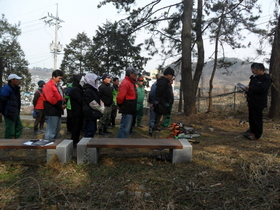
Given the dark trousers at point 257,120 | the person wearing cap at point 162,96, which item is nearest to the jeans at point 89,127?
the person wearing cap at point 162,96

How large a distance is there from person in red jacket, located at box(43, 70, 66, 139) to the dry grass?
52 centimetres

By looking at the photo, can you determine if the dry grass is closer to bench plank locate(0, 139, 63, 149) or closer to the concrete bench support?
the concrete bench support

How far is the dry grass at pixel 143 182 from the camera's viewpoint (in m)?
2.67

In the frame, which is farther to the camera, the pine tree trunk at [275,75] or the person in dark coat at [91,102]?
the pine tree trunk at [275,75]

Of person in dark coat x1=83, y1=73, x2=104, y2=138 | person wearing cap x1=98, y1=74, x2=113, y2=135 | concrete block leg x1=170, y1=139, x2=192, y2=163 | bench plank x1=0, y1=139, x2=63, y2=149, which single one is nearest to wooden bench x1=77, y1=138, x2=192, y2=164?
concrete block leg x1=170, y1=139, x2=192, y2=163

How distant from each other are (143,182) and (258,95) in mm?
3544

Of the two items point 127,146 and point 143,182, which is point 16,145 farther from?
point 143,182

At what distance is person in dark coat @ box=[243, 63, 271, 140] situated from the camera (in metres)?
5.27

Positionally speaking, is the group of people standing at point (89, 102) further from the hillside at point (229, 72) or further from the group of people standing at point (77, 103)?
the hillside at point (229, 72)

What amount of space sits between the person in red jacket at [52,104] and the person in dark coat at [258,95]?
4.12 metres

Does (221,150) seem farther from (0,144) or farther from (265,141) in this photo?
(0,144)

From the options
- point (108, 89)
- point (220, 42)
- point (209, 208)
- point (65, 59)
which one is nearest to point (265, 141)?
point (209, 208)

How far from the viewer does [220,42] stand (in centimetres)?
1398

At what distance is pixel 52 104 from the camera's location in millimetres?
4691
